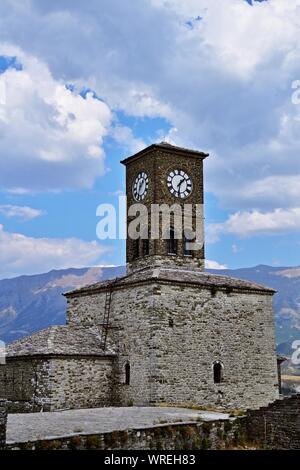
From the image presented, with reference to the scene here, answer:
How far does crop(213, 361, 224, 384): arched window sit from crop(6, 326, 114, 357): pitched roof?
15.5 ft

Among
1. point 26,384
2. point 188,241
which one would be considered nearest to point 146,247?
point 188,241

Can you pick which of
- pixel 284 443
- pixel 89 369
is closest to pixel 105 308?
pixel 89 369

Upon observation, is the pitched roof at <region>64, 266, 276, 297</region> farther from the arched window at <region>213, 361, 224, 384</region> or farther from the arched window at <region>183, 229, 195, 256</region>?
the arched window at <region>213, 361, 224, 384</region>

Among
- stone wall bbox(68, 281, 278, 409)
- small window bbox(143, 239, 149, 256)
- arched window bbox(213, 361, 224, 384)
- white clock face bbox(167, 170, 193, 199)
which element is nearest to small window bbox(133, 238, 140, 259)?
small window bbox(143, 239, 149, 256)

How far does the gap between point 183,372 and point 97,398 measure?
4.00 m

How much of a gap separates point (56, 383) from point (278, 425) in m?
9.85

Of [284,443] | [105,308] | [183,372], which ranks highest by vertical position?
[105,308]

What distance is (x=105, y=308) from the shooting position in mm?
29016

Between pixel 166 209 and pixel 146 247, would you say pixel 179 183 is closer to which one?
pixel 166 209

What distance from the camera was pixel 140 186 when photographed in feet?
105

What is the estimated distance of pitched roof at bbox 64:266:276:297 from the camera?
26.5m

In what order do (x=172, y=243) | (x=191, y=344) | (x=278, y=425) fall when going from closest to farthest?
(x=278, y=425) < (x=191, y=344) < (x=172, y=243)

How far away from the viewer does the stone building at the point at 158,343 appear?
25281 millimetres
